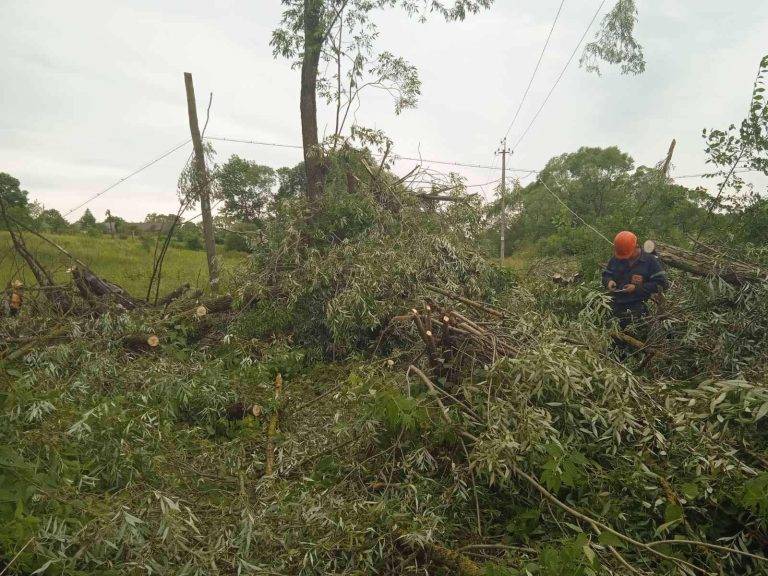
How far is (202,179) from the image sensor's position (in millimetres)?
8250

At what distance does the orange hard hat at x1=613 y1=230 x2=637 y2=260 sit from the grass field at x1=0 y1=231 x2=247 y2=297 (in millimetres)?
6035

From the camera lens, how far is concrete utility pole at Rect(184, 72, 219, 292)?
8.22 m

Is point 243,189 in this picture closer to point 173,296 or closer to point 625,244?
point 173,296

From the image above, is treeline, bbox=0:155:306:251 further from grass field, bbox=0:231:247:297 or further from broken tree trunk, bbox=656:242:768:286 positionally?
broken tree trunk, bbox=656:242:768:286

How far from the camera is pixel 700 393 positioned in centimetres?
316

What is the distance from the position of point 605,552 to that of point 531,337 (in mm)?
1717

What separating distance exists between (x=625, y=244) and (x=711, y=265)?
2.97 ft

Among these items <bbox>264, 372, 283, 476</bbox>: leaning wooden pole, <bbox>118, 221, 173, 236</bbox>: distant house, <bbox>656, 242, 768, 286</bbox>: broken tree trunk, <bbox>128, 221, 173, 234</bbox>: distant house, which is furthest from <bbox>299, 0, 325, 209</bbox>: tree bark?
<bbox>128, 221, 173, 234</bbox>: distant house

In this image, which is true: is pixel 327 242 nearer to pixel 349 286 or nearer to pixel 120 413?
pixel 349 286

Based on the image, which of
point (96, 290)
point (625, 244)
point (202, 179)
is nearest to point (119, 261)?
point (202, 179)

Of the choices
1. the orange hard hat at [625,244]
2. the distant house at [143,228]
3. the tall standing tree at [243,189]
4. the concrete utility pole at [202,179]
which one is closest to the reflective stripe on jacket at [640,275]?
the orange hard hat at [625,244]

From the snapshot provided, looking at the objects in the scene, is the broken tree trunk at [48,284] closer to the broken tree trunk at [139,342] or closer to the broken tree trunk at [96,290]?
the broken tree trunk at [96,290]

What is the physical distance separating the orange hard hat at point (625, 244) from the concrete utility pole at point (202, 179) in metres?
5.56

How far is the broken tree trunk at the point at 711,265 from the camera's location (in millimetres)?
4930
